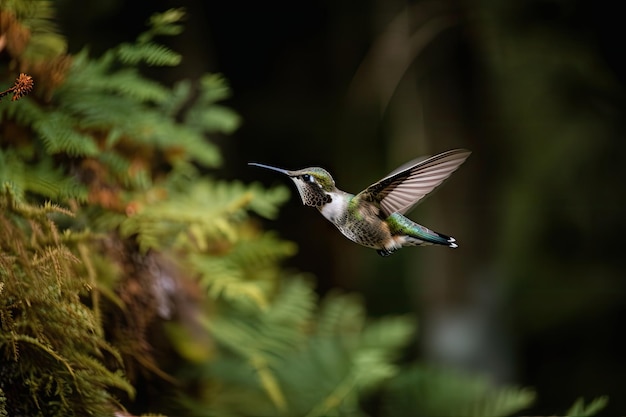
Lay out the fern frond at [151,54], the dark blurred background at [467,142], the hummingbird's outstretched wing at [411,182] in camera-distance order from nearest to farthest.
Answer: the hummingbird's outstretched wing at [411,182], the fern frond at [151,54], the dark blurred background at [467,142]

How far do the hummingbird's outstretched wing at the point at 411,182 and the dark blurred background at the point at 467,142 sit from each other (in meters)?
1.10

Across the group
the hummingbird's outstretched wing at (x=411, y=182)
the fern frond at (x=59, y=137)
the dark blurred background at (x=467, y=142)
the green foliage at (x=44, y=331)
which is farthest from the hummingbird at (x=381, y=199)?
the dark blurred background at (x=467, y=142)

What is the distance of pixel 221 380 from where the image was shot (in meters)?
1.10

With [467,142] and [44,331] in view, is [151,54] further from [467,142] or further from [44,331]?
[467,142]

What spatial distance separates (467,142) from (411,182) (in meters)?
1.85

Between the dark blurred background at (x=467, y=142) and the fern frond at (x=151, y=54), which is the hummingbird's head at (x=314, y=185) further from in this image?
the dark blurred background at (x=467, y=142)

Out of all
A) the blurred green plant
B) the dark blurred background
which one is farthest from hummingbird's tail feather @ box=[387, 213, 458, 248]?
the dark blurred background

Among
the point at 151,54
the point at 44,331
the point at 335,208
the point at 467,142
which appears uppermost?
the point at 467,142

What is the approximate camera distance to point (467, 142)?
2389 millimetres

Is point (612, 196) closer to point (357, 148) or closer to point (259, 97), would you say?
point (357, 148)

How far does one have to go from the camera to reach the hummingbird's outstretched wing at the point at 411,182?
54 cm

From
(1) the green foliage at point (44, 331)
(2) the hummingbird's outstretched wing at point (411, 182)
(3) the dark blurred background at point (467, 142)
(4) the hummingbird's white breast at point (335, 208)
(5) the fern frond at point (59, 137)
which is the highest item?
(3) the dark blurred background at point (467, 142)

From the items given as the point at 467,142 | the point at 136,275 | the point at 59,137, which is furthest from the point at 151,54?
the point at 467,142

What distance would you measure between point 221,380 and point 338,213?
611 millimetres
